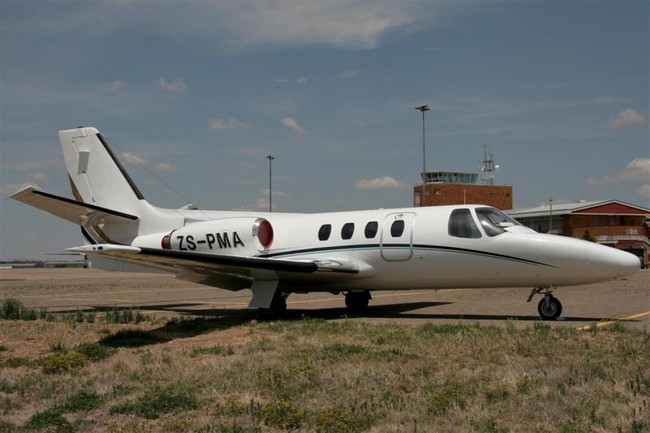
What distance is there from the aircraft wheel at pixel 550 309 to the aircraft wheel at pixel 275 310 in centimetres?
640

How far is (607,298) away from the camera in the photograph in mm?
21594

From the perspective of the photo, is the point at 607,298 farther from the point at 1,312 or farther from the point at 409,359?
the point at 1,312

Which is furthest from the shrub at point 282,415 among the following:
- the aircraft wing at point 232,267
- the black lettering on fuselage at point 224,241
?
the black lettering on fuselage at point 224,241

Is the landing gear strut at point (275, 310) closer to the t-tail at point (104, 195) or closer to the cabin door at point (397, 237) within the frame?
the cabin door at point (397, 237)

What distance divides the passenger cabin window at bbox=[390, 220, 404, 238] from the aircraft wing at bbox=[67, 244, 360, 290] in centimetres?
127

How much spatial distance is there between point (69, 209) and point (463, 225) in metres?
11.0

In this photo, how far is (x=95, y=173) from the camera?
22.5 meters

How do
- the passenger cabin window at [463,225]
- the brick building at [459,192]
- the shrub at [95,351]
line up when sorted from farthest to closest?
the brick building at [459,192] < the passenger cabin window at [463,225] < the shrub at [95,351]

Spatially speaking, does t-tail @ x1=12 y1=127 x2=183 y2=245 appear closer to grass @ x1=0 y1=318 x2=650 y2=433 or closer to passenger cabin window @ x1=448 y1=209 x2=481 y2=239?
grass @ x1=0 y1=318 x2=650 y2=433

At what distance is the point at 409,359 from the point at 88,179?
1543 centimetres

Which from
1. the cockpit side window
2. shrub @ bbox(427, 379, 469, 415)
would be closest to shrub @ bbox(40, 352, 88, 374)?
shrub @ bbox(427, 379, 469, 415)

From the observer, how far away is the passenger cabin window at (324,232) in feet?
61.6

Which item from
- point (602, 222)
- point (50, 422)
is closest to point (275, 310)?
point (50, 422)

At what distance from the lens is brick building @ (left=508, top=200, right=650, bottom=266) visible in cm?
7225
